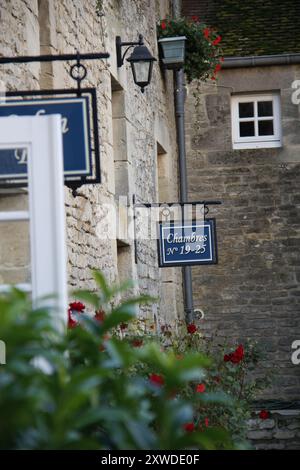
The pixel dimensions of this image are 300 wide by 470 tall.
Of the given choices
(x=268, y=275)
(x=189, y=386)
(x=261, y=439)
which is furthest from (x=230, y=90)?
(x=189, y=386)

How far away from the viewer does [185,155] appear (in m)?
16.2

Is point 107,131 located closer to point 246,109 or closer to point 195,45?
point 195,45

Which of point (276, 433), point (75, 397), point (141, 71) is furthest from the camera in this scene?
point (276, 433)

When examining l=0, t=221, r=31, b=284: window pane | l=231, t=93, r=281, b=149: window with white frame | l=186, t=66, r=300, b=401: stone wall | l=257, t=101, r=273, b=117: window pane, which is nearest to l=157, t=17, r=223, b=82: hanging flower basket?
l=186, t=66, r=300, b=401: stone wall

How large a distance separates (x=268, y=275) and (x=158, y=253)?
17.6 ft

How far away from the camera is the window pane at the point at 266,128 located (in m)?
17.4

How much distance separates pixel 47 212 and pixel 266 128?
13752 millimetres

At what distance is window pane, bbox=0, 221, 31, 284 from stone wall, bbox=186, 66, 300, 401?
1077cm

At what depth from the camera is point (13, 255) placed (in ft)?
18.4

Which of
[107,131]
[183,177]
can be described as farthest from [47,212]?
[183,177]

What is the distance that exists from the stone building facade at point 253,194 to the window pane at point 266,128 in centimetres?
2

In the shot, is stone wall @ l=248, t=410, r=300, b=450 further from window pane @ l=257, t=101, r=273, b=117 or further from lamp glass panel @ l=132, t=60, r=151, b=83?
window pane @ l=257, t=101, r=273, b=117

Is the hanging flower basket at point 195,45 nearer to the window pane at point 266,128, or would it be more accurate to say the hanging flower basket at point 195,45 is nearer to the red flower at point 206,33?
the red flower at point 206,33

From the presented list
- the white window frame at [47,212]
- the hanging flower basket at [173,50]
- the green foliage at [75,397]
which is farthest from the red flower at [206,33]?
the green foliage at [75,397]
